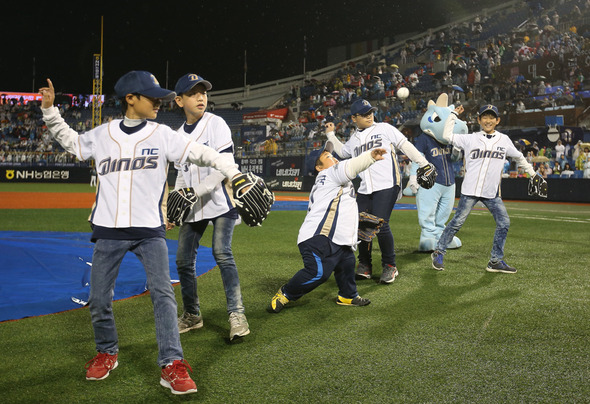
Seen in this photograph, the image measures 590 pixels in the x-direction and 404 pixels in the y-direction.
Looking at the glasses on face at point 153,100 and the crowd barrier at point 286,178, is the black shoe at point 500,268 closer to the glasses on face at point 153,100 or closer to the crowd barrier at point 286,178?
the crowd barrier at point 286,178

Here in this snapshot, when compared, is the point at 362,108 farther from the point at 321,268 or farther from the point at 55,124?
the point at 55,124

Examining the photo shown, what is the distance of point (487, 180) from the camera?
630cm

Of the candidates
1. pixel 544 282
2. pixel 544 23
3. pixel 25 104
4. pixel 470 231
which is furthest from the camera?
pixel 25 104

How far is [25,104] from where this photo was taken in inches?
1898

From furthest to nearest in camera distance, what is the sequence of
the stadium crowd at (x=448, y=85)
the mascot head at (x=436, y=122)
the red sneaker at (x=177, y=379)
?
the stadium crowd at (x=448, y=85) < the mascot head at (x=436, y=122) < the red sneaker at (x=177, y=379)

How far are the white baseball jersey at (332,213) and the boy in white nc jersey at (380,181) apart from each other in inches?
46.4

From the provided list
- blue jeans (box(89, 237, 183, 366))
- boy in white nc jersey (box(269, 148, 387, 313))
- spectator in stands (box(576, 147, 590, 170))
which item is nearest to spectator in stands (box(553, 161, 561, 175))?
spectator in stands (box(576, 147, 590, 170))

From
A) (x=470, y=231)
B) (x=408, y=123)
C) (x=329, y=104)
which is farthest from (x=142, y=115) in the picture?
(x=329, y=104)

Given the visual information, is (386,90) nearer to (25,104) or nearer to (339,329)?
(339,329)

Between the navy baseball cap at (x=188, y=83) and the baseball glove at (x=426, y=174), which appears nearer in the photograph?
the navy baseball cap at (x=188, y=83)

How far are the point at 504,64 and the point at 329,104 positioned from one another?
12322mm

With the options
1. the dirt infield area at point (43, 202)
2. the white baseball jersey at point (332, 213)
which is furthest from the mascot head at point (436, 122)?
the dirt infield area at point (43, 202)

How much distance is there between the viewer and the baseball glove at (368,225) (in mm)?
5617

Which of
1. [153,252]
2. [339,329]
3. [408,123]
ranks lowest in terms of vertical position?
[339,329]
